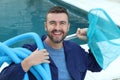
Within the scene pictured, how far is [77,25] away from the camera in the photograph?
6266 millimetres

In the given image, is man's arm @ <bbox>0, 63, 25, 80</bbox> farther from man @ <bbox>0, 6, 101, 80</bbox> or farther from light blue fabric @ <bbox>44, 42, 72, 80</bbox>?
light blue fabric @ <bbox>44, 42, 72, 80</bbox>

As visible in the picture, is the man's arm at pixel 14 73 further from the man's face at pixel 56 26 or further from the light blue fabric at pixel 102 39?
the light blue fabric at pixel 102 39

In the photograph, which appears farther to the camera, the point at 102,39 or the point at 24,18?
the point at 24,18

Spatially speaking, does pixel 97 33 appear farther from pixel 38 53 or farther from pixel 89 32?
pixel 38 53

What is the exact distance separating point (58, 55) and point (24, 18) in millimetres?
5064

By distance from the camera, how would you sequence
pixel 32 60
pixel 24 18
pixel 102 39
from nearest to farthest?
pixel 32 60 → pixel 102 39 → pixel 24 18

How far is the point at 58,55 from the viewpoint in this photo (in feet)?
6.05

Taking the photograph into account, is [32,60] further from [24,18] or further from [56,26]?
[24,18]

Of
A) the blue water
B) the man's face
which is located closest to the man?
the man's face

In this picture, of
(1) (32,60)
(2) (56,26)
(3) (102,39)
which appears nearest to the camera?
(1) (32,60)

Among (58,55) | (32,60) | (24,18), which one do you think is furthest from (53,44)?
(24,18)

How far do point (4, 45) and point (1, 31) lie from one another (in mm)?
4387

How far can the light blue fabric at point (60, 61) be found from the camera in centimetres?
182

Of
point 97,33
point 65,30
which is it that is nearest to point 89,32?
point 97,33
